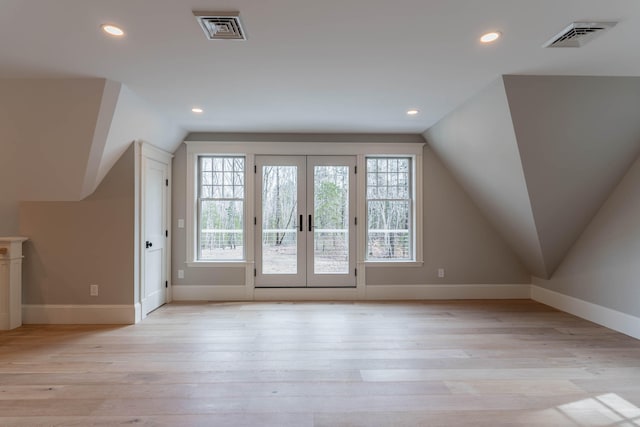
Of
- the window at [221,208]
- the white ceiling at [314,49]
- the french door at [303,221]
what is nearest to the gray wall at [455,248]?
the french door at [303,221]

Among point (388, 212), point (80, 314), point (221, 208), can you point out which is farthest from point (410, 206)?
point (80, 314)

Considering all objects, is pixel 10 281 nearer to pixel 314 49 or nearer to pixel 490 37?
pixel 314 49

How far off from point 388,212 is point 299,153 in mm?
1582

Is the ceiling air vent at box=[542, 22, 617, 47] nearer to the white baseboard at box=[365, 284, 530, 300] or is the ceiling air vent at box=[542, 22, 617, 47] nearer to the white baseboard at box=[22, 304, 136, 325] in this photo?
the white baseboard at box=[365, 284, 530, 300]

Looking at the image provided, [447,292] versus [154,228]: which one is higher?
[154,228]

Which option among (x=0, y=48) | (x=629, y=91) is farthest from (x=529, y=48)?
(x=0, y=48)

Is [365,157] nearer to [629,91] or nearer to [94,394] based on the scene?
[629,91]

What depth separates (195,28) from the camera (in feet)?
7.04

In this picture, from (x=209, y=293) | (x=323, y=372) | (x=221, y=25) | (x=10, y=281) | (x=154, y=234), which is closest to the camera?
(x=221, y=25)

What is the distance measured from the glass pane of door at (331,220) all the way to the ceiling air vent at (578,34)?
2.92m

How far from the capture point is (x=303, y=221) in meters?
4.84

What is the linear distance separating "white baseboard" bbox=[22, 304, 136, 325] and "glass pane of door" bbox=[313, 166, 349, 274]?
95.8 inches

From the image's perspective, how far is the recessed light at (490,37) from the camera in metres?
2.21

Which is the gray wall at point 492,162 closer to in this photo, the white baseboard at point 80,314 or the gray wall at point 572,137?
the gray wall at point 572,137
